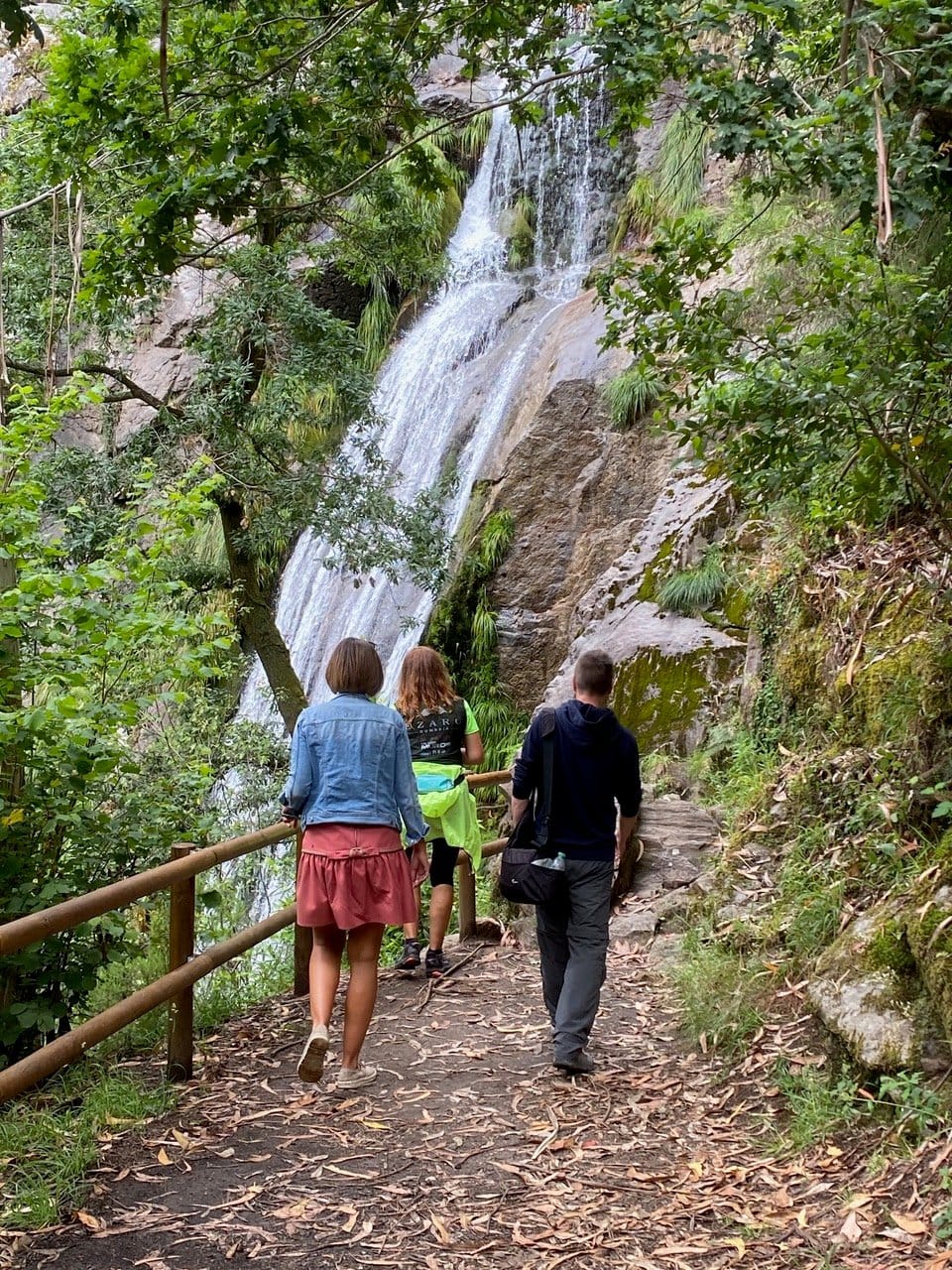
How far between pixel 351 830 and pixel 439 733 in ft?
5.31

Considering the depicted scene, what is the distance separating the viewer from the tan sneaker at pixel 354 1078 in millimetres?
5137

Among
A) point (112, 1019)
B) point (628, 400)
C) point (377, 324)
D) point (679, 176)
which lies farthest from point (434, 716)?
point (377, 324)

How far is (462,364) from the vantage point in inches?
647

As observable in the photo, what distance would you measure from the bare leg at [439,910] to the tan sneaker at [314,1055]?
2076 millimetres

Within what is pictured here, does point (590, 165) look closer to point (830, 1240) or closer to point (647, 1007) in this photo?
point (647, 1007)

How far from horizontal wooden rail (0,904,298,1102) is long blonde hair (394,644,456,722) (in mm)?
1397

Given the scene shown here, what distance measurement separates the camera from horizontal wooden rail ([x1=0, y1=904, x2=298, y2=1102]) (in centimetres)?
392

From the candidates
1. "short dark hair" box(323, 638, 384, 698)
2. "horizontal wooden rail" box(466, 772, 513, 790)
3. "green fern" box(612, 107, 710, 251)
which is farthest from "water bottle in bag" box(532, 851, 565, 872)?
"green fern" box(612, 107, 710, 251)

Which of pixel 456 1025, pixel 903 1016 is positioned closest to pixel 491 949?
pixel 456 1025

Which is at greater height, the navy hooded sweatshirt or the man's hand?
the navy hooded sweatshirt

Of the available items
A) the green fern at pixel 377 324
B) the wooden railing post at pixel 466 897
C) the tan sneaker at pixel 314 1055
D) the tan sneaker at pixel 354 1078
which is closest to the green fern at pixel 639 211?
the green fern at pixel 377 324

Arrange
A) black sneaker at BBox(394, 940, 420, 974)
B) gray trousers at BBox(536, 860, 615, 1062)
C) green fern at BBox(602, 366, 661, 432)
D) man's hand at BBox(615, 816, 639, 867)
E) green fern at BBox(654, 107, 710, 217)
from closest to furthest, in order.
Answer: gray trousers at BBox(536, 860, 615, 1062) → man's hand at BBox(615, 816, 639, 867) → black sneaker at BBox(394, 940, 420, 974) → green fern at BBox(602, 366, 661, 432) → green fern at BBox(654, 107, 710, 217)

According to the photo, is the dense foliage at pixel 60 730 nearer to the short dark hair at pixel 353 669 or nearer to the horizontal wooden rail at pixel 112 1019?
the horizontal wooden rail at pixel 112 1019

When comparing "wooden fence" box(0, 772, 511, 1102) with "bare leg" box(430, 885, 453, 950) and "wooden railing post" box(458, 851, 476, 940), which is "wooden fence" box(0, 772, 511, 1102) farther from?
"wooden railing post" box(458, 851, 476, 940)
